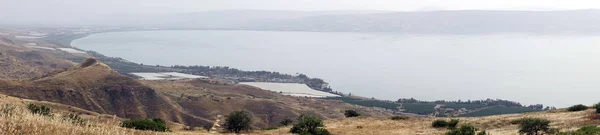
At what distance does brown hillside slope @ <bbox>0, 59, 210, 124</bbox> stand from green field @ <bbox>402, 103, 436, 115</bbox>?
2163 inches

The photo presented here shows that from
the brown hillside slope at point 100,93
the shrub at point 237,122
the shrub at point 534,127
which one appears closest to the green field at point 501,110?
the brown hillside slope at point 100,93

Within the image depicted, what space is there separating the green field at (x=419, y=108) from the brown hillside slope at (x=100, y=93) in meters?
54.9

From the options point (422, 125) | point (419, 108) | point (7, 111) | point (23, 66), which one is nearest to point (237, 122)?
point (422, 125)

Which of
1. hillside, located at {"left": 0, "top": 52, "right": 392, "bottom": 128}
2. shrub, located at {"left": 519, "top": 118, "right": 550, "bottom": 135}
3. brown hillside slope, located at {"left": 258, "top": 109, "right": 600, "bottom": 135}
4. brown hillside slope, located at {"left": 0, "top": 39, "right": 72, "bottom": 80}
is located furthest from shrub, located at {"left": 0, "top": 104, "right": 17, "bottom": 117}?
brown hillside slope, located at {"left": 0, "top": 39, "right": 72, "bottom": 80}

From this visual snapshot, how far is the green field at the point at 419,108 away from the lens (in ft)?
317

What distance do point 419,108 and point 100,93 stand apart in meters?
69.4

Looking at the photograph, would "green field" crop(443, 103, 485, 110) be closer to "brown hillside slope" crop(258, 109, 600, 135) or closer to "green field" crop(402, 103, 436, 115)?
"green field" crop(402, 103, 436, 115)

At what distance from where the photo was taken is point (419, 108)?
334 feet

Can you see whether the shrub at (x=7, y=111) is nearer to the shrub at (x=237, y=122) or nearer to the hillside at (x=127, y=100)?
the shrub at (x=237, y=122)

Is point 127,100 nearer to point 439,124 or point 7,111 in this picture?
point 439,124

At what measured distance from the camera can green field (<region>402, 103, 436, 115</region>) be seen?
317 ft

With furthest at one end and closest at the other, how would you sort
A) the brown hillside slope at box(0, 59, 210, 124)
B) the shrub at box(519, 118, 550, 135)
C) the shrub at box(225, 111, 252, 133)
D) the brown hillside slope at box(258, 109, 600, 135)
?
the brown hillside slope at box(0, 59, 210, 124)
the shrub at box(225, 111, 252, 133)
the brown hillside slope at box(258, 109, 600, 135)
the shrub at box(519, 118, 550, 135)

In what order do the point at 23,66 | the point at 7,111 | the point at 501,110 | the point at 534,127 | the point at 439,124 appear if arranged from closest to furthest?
the point at 7,111 < the point at 534,127 < the point at 439,124 < the point at 501,110 < the point at 23,66

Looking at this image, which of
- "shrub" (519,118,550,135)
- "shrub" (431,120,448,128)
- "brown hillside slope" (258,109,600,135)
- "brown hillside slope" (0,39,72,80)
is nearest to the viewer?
"shrub" (519,118,550,135)
